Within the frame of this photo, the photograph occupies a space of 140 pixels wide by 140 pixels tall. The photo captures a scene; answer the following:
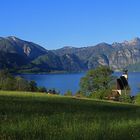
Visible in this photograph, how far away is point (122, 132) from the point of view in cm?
1438

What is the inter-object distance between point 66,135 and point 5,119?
406cm

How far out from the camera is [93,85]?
140 meters

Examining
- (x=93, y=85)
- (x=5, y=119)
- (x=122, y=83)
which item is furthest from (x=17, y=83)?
(x=5, y=119)

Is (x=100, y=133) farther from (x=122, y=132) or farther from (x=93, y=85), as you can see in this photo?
(x=93, y=85)

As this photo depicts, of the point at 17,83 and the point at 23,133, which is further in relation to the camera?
the point at 17,83

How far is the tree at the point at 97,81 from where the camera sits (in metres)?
138

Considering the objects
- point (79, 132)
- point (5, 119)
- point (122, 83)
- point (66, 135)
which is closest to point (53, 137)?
point (66, 135)

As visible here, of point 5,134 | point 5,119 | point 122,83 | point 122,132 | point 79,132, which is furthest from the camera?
point 122,83

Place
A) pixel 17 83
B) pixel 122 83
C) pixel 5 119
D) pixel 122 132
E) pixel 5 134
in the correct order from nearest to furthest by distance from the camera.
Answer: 1. pixel 5 134
2. pixel 122 132
3. pixel 5 119
4. pixel 17 83
5. pixel 122 83

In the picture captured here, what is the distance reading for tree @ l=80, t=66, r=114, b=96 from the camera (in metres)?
138

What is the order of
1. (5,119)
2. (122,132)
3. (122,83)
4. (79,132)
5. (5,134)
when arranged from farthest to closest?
1. (122,83)
2. (5,119)
3. (122,132)
4. (79,132)
5. (5,134)

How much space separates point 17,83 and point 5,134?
12071cm

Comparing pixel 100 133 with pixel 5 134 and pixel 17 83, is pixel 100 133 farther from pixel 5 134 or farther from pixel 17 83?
pixel 17 83

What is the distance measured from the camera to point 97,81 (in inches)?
5448
